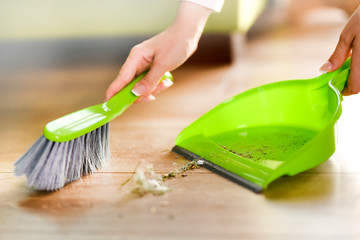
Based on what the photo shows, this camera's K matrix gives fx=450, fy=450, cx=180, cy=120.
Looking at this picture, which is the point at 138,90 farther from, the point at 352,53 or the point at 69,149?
the point at 352,53

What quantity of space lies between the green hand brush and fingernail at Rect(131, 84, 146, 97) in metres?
0.01

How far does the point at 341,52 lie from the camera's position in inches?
30.2

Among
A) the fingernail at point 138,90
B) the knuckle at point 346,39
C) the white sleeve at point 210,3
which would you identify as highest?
the white sleeve at point 210,3

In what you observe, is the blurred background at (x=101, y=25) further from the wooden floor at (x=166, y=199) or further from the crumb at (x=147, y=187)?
the crumb at (x=147, y=187)

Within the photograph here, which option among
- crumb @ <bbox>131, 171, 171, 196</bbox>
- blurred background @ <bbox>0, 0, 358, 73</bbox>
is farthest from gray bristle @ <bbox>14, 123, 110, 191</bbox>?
blurred background @ <bbox>0, 0, 358, 73</bbox>

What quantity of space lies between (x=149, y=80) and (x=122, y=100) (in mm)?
65

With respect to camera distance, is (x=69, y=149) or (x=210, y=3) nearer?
(x=69, y=149)

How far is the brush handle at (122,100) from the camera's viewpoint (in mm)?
711

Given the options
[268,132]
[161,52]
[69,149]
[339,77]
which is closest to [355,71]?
[339,77]

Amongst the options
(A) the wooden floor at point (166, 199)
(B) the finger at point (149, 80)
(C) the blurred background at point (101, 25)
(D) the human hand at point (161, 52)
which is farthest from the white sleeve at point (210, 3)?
(C) the blurred background at point (101, 25)

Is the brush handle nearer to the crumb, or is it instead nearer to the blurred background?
the crumb

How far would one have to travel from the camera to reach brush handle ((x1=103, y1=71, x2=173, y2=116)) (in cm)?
71

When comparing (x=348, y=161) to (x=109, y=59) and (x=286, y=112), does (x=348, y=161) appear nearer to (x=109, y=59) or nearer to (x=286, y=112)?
(x=286, y=112)

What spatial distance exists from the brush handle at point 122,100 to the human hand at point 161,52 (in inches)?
0.4
